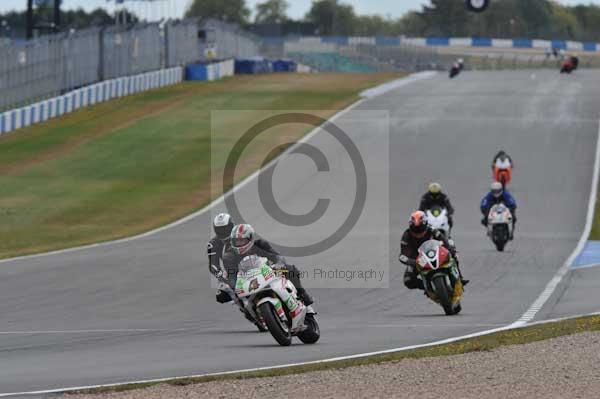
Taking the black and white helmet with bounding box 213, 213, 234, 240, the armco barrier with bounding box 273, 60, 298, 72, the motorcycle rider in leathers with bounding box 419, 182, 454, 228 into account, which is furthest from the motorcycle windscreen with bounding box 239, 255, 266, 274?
the armco barrier with bounding box 273, 60, 298, 72

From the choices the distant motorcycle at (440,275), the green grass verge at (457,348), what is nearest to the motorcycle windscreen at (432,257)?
the distant motorcycle at (440,275)

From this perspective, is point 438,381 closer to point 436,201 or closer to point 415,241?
point 415,241

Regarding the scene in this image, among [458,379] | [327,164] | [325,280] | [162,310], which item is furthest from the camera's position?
[327,164]

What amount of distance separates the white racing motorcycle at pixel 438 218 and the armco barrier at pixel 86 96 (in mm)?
26882

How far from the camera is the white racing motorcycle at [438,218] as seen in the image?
25016mm

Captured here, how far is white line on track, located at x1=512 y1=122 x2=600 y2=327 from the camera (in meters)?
17.2

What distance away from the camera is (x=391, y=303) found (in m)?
19.0

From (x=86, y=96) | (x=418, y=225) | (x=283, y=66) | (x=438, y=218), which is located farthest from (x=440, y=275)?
(x=283, y=66)

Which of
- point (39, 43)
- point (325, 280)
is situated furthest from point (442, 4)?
point (325, 280)

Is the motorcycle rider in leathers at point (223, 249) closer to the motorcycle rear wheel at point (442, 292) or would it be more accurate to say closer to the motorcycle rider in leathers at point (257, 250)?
the motorcycle rider in leathers at point (257, 250)

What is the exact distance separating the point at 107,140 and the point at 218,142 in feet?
14.0

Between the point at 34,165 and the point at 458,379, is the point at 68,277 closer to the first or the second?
the point at 458,379

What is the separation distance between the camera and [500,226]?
26516 millimetres

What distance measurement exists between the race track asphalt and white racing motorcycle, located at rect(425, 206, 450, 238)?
0.79 m
